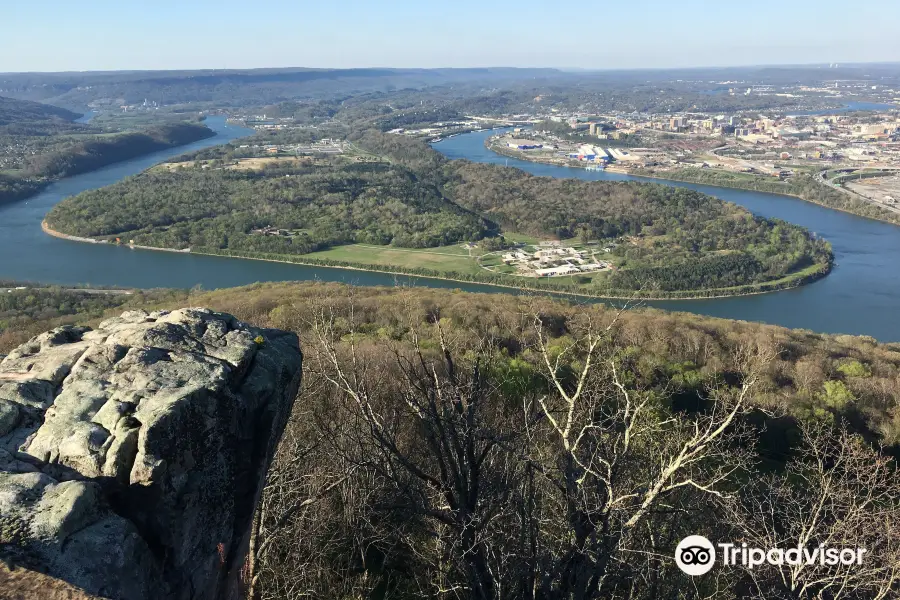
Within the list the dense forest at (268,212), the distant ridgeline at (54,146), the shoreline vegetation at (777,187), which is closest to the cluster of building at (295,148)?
the distant ridgeline at (54,146)

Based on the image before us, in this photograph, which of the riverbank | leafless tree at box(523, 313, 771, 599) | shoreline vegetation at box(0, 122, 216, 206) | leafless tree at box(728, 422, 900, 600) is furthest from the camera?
shoreline vegetation at box(0, 122, 216, 206)

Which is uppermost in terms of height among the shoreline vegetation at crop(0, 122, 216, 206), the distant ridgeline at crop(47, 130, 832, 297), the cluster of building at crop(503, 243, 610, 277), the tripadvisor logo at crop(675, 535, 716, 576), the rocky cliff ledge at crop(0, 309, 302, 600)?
the rocky cliff ledge at crop(0, 309, 302, 600)

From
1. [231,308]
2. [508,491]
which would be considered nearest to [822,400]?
[508,491]

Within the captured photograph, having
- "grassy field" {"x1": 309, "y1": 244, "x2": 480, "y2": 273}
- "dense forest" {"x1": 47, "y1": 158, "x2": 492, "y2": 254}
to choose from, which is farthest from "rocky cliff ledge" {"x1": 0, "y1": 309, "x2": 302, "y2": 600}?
"dense forest" {"x1": 47, "y1": 158, "x2": 492, "y2": 254}

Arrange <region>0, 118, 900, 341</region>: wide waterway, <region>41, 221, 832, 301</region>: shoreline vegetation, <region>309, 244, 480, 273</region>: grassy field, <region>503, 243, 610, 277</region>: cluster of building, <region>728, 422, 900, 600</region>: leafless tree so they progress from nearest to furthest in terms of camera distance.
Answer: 1. <region>728, 422, 900, 600</region>: leafless tree
2. <region>0, 118, 900, 341</region>: wide waterway
3. <region>41, 221, 832, 301</region>: shoreline vegetation
4. <region>503, 243, 610, 277</region>: cluster of building
5. <region>309, 244, 480, 273</region>: grassy field

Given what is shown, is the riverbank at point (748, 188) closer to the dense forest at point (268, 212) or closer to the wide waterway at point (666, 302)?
the wide waterway at point (666, 302)

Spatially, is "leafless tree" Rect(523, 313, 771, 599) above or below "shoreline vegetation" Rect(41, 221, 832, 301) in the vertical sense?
above

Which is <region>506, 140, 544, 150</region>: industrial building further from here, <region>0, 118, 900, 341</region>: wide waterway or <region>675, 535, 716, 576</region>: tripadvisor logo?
<region>675, 535, 716, 576</region>: tripadvisor logo
